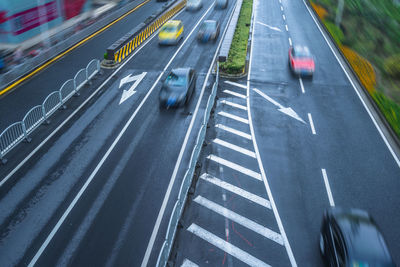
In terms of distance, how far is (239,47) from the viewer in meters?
31.1

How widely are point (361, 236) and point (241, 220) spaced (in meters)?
4.48

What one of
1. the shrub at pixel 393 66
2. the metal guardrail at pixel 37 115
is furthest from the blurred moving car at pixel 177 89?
the shrub at pixel 393 66

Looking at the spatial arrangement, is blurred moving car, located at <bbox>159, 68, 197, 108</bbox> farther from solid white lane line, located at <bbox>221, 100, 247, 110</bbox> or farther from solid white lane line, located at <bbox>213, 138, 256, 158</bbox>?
solid white lane line, located at <bbox>213, 138, 256, 158</bbox>

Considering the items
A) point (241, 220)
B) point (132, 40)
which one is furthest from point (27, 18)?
point (241, 220)

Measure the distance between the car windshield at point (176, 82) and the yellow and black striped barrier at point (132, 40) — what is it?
7822 mm

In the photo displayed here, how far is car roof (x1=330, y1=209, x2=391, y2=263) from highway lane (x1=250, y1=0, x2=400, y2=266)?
170 cm

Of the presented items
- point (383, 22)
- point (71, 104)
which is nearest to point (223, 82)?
point (71, 104)

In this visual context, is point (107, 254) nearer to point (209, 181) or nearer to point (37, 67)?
point (209, 181)

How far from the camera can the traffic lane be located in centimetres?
2062

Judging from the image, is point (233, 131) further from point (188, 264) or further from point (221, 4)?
point (221, 4)

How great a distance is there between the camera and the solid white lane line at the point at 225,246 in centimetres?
1188

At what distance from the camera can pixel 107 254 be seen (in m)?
12.0

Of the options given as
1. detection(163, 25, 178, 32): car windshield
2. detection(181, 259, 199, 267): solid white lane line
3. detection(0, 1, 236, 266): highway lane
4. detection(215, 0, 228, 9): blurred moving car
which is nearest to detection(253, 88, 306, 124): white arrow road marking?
detection(0, 1, 236, 266): highway lane

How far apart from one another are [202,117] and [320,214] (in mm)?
9504
